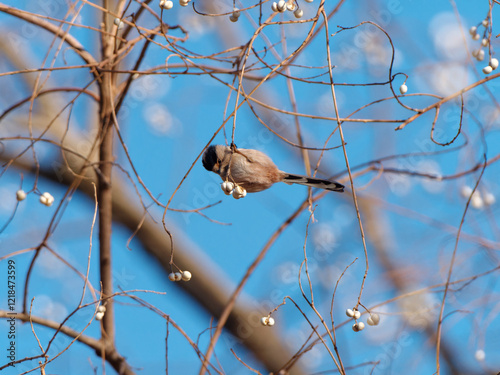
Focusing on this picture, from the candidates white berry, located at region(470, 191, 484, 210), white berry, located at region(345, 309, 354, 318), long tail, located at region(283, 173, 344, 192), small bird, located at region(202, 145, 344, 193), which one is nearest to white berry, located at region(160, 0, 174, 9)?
small bird, located at region(202, 145, 344, 193)

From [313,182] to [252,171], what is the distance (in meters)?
0.26

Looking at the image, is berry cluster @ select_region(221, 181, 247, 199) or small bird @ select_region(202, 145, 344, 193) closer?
berry cluster @ select_region(221, 181, 247, 199)

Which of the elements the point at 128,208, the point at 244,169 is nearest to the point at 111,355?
the point at 244,169

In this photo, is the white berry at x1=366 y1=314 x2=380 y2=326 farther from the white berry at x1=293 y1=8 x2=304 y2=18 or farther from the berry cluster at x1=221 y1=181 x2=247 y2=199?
the white berry at x1=293 y1=8 x2=304 y2=18

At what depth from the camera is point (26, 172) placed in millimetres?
3855

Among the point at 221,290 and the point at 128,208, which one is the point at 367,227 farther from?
the point at 128,208

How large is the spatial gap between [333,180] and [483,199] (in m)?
1.02

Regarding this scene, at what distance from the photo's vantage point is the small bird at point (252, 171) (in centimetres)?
214

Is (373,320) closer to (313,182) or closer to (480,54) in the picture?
(313,182)

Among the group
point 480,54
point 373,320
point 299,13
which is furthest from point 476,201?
point 299,13

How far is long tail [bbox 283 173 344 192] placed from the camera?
216 cm

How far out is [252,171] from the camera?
2.15m

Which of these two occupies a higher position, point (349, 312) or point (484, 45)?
point (484, 45)

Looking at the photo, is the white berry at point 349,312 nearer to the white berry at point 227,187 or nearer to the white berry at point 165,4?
the white berry at point 227,187
